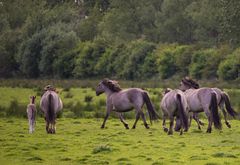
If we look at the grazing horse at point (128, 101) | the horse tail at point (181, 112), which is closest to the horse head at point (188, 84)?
the grazing horse at point (128, 101)

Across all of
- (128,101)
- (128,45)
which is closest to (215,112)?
(128,101)

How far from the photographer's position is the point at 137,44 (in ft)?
249

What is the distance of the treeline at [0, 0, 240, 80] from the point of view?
219ft

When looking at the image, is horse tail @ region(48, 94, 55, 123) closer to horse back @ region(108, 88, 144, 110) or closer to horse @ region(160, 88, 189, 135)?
horse back @ region(108, 88, 144, 110)

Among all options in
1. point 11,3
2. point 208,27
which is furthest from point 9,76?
point 11,3

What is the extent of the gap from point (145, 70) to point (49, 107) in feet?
166

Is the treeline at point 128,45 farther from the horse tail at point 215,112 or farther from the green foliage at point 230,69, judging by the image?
the horse tail at point 215,112

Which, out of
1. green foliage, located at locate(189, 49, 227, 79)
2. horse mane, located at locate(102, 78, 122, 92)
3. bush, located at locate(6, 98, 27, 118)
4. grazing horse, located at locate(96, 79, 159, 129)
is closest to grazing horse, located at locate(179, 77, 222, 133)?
grazing horse, located at locate(96, 79, 159, 129)

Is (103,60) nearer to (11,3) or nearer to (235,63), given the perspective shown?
(235,63)

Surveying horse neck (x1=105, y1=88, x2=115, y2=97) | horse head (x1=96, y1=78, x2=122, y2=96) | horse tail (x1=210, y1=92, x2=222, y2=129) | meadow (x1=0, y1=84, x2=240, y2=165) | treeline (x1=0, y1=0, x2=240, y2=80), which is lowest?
meadow (x1=0, y1=84, x2=240, y2=165)

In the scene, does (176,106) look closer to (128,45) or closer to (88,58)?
(128,45)

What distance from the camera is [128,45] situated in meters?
78.3

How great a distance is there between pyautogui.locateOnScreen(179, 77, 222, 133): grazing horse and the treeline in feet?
108

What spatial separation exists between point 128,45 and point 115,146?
198 ft
